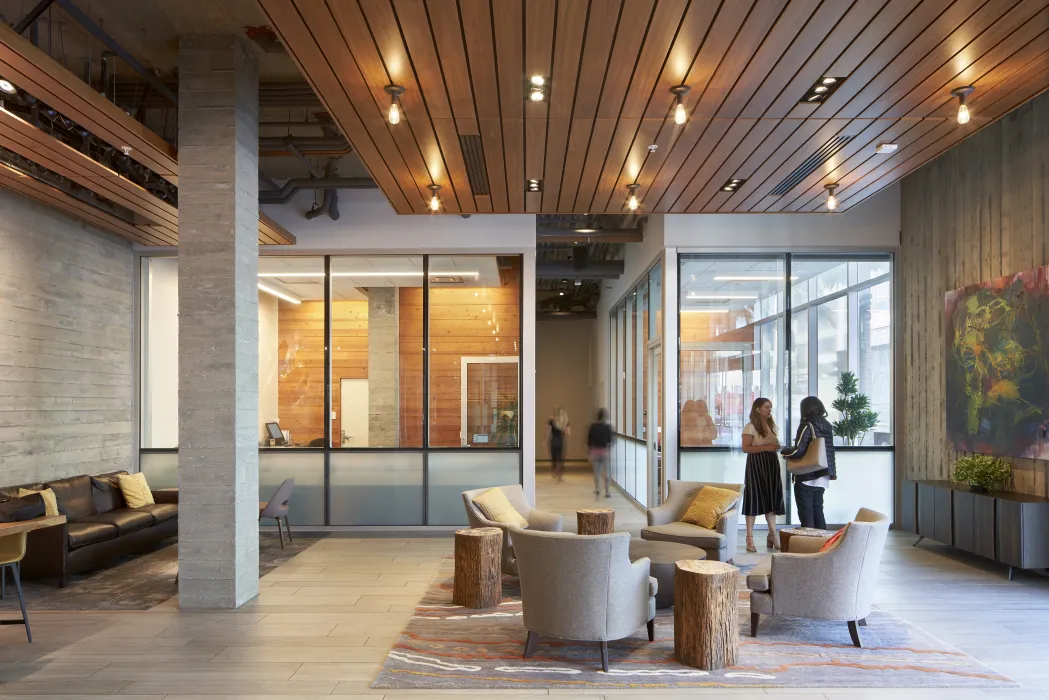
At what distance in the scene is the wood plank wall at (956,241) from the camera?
23.7 ft

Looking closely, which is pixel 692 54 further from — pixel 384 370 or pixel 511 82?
pixel 384 370

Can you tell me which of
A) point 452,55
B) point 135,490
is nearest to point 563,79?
point 452,55

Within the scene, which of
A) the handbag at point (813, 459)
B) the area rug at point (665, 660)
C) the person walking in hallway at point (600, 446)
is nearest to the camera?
the area rug at point (665, 660)

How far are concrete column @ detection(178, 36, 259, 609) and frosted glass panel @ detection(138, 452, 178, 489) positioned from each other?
4.06 m

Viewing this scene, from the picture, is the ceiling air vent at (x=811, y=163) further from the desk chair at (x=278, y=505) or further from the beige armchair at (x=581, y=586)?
the desk chair at (x=278, y=505)

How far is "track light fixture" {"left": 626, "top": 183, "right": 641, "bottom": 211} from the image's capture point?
715cm

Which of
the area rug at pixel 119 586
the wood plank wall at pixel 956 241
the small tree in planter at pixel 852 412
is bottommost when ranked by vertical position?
the area rug at pixel 119 586

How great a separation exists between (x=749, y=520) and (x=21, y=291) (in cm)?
759

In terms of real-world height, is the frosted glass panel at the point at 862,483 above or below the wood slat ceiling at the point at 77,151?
below

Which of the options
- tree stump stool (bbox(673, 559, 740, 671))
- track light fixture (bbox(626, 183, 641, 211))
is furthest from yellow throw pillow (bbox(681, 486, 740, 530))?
track light fixture (bbox(626, 183, 641, 211))

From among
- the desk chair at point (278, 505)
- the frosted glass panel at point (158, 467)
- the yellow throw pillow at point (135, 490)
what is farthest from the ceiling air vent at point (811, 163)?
the frosted glass panel at point (158, 467)

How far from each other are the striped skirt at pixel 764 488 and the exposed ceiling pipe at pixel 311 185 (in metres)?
5.11

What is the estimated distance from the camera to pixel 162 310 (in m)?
10.1

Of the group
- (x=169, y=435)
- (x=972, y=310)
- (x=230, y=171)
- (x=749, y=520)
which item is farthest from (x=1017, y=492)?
(x=169, y=435)
